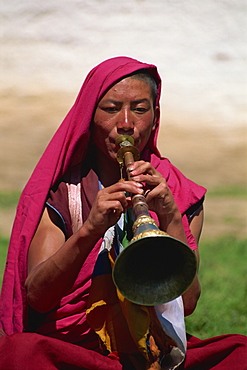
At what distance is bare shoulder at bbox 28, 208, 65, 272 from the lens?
3.29 m

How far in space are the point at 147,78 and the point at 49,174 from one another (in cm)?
66

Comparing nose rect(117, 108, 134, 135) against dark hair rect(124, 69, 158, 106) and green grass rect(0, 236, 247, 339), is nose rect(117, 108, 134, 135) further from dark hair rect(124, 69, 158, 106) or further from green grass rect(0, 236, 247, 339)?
green grass rect(0, 236, 247, 339)

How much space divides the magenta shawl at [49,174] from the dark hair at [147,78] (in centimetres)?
3

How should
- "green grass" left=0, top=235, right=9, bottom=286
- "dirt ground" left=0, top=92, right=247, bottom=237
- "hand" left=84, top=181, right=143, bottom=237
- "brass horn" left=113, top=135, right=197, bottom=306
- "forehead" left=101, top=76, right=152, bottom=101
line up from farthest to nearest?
1. "dirt ground" left=0, top=92, right=247, bottom=237
2. "green grass" left=0, top=235, right=9, bottom=286
3. "forehead" left=101, top=76, right=152, bottom=101
4. "hand" left=84, top=181, right=143, bottom=237
5. "brass horn" left=113, top=135, right=197, bottom=306

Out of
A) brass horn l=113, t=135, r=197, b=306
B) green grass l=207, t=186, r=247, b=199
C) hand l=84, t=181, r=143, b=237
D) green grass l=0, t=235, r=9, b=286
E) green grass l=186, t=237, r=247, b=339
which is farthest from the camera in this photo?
green grass l=207, t=186, r=247, b=199

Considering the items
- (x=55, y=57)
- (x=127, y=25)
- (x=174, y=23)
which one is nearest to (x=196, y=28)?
(x=174, y=23)

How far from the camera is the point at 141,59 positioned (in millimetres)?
8828

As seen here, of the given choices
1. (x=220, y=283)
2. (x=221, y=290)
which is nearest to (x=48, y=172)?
(x=221, y=290)

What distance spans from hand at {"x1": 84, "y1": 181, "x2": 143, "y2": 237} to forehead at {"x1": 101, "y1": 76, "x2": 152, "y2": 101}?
0.66 m

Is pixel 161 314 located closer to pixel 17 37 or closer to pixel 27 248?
pixel 27 248

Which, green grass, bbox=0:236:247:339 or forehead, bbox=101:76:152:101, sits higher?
forehead, bbox=101:76:152:101

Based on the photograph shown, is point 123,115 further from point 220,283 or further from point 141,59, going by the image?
point 141,59

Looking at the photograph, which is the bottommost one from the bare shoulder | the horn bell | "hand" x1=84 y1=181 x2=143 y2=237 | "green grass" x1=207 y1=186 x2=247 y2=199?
"green grass" x1=207 y1=186 x2=247 y2=199

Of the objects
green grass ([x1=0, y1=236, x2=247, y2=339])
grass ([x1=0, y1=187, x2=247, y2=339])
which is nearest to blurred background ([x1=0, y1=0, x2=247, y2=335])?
grass ([x1=0, y1=187, x2=247, y2=339])
